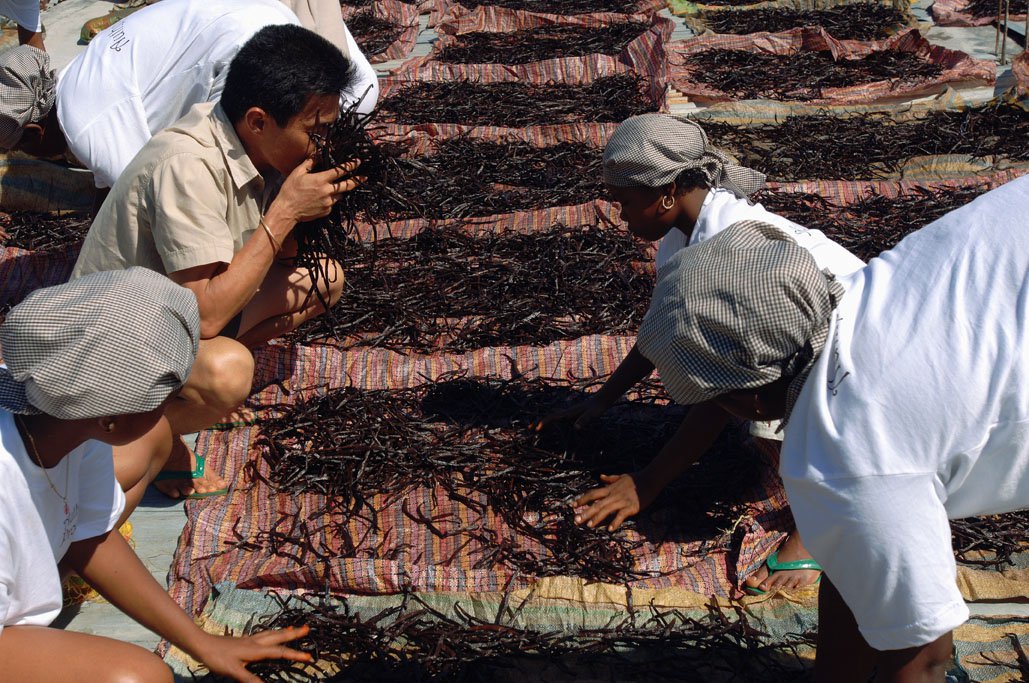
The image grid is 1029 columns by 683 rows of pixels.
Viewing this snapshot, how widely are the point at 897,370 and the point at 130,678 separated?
1.74m

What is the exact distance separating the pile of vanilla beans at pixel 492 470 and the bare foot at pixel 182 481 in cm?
17

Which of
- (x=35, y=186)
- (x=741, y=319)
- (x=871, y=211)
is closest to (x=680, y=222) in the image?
(x=741, y=319)

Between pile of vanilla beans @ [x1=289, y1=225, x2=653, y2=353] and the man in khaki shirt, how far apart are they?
2.32 ft

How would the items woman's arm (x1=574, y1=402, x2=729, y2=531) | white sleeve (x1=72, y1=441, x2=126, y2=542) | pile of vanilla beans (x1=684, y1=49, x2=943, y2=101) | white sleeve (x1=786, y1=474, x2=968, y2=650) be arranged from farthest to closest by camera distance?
pile of vanilla beans (x1=684, y1=49, x2=943, y2=101)
woman's arm (x1=574, y1=402, x2=729, y2=531)
white sleeve (x1=72, y1=441, x2=126, y2=542)
white sleeve (x1=786, y1=474, x2=968, y2=650)

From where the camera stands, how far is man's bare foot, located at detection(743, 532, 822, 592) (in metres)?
2.69

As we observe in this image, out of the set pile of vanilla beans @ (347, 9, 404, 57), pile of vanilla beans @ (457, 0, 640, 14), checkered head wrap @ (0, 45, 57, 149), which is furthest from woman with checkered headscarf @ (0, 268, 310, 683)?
pile of vanilla beans @ (457, 0, 640, 14)

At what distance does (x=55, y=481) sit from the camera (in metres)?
2.05

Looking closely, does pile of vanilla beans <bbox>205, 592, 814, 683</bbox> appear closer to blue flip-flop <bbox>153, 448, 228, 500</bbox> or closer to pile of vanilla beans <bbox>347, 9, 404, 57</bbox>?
blue flip-flop <bbox>153, 448, 228, 500</bbox>

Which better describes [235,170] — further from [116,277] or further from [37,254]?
[37,254]

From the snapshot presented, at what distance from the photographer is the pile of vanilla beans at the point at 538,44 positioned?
830 cm

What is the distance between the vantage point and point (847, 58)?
754 centimetres

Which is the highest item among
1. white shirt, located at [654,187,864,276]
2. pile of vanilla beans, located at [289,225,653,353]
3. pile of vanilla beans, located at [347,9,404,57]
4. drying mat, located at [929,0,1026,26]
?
white shirt, located at [654,187,864,276]

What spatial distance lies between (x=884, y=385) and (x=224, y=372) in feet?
6.93

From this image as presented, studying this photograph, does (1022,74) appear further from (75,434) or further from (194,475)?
(75,434)
